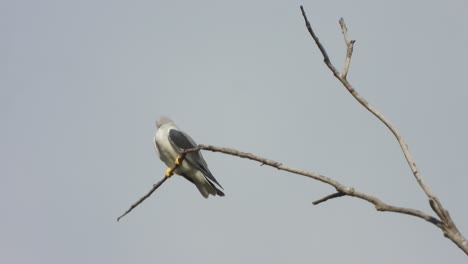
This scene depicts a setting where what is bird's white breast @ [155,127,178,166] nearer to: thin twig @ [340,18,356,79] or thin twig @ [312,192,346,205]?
thin twig @ [340,18,356,79]

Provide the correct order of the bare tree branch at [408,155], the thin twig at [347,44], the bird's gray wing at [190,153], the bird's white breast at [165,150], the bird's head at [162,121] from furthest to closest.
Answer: the bird's head at [162,121]
the bird's white breast at [165,150]
the bird's gray wing at [190,153]
the thin twig at [347,44]
the bare tree branch at [408,155]

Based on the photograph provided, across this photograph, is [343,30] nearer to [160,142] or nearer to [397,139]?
[397,139]

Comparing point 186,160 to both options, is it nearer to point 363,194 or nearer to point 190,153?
point 190,153

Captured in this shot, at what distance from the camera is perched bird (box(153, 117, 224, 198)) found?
1147cm

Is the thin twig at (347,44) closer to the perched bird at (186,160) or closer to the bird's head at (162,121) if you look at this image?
the perched bird at (186,160)

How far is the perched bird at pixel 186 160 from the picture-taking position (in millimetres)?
11469

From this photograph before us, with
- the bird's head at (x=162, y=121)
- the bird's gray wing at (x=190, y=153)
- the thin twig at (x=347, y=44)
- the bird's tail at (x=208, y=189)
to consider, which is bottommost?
Answer: the thin twig at (x=347, y=44)

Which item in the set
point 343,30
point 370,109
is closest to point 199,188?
point 343,30

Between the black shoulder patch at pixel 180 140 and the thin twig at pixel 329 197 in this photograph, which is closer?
the thin twig at pixel 329 197

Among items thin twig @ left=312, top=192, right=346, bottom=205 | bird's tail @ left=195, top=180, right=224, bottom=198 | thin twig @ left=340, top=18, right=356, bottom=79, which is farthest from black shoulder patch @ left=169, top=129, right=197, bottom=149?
thin twig @ left=312, top=192, right=346, bottom=205

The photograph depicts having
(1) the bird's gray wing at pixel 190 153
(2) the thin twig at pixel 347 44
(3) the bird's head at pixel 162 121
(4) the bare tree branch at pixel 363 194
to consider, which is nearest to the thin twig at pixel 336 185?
(4) the bare tree branch at pixel 363 194

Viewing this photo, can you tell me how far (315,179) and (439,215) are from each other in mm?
654

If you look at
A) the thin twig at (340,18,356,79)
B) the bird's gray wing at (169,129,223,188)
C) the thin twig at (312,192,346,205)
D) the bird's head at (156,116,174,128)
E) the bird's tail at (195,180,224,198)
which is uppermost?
the bird's head at (156,116,174,128)

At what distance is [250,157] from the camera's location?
161 inches
